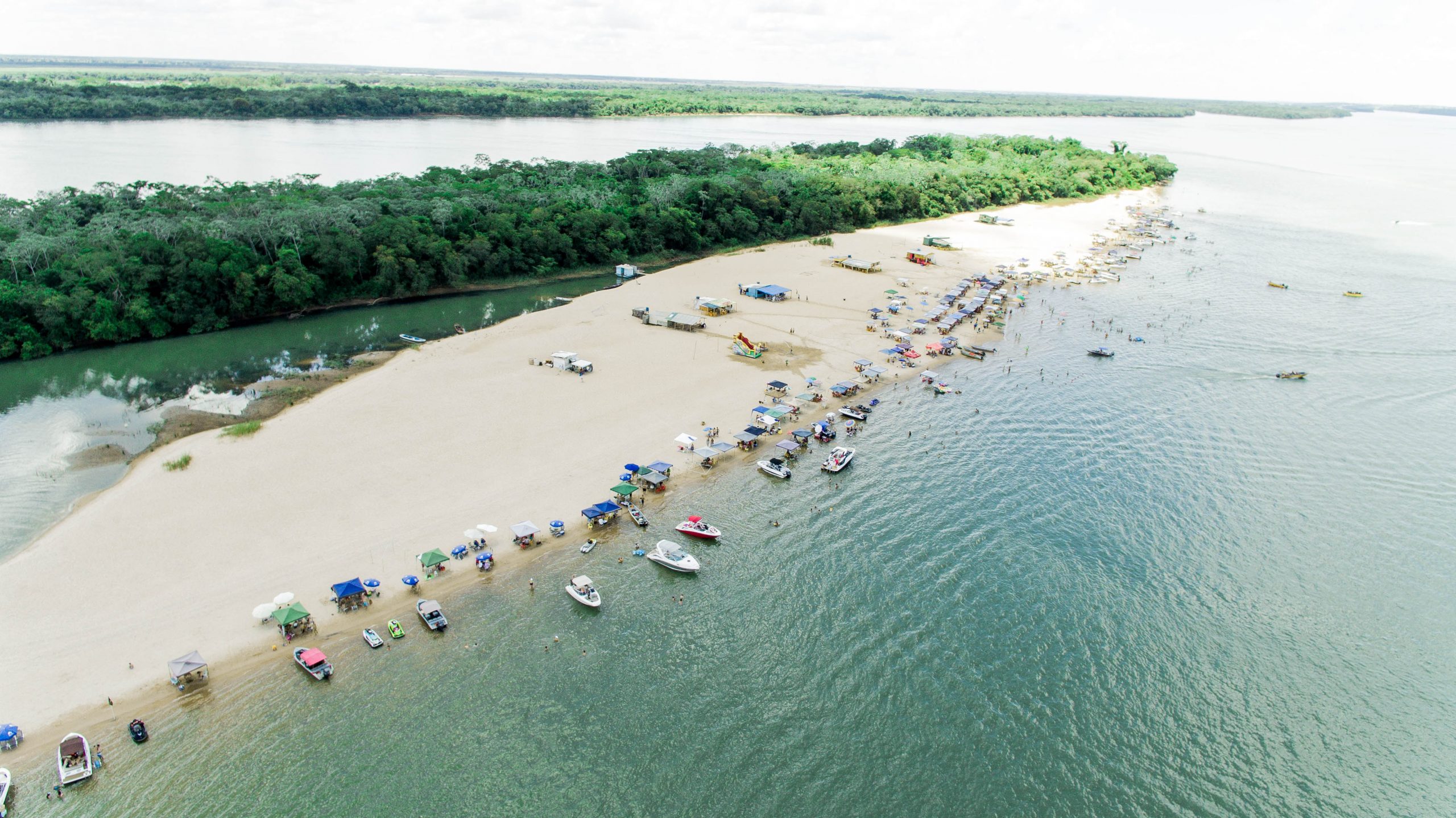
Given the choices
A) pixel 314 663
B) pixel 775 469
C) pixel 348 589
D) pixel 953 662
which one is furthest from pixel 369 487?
pixel 953 662

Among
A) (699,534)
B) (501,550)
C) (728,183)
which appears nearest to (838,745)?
(699,534)

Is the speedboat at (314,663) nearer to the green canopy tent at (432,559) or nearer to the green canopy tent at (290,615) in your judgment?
the green canopy tent at (290,615)

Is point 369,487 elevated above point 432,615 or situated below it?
above

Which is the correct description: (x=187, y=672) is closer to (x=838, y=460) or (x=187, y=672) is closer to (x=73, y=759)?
(x=73, y=759)

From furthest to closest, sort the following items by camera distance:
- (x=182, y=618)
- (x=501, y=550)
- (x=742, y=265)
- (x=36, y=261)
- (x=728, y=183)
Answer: (x=728, y=183) < (x=742, y=265) < (x=36, y=261) < (x=501, y=550) < (x=182, y=618)

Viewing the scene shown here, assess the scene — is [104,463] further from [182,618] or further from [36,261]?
[36,261]

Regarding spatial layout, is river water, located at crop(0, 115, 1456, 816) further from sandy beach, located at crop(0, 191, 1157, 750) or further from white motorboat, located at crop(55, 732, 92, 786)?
Answer: sandy beach, located at crop(0, 191, 1157, 750)
